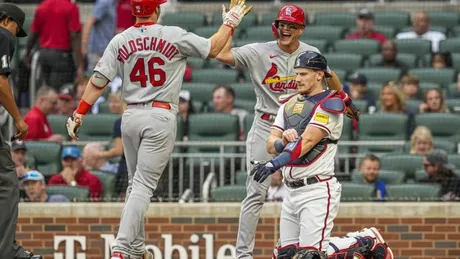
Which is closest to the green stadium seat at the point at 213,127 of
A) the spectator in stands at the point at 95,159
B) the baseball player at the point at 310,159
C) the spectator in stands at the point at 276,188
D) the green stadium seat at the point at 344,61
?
the spectator in stands at the point at 95,159

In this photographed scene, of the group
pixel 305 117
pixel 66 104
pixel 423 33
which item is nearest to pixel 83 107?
pixel 305 117

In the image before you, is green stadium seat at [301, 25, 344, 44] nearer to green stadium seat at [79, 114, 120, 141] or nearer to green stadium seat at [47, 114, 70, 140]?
green stadium seat at [79, 114, 120, 141]

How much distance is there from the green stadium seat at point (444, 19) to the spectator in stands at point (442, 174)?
487 cm

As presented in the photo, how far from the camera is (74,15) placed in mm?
15555

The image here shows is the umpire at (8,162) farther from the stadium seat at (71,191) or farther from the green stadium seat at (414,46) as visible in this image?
the green stadium seat at (414,46)

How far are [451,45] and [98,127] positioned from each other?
4767 mm

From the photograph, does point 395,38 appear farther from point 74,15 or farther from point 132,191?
point 132,191

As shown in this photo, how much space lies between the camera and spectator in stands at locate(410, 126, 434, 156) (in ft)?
40.9

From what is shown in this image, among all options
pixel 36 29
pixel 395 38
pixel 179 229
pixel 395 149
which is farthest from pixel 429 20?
pixel 179 229

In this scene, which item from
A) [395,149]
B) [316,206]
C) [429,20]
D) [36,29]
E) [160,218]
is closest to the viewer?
[316,206]

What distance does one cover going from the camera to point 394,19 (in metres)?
16.8

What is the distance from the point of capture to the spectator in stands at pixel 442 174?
1170cm

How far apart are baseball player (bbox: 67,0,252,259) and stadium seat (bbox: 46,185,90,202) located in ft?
8.47

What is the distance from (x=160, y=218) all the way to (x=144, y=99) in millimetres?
2350
